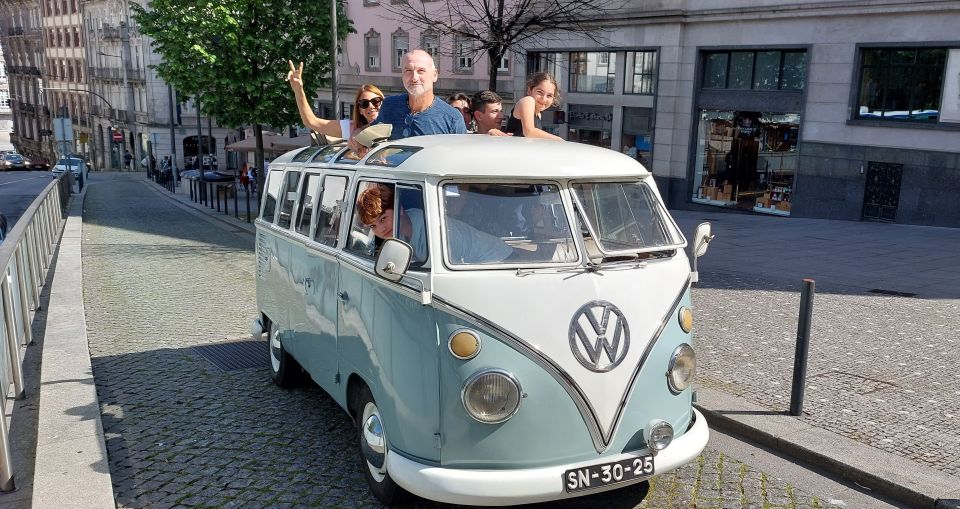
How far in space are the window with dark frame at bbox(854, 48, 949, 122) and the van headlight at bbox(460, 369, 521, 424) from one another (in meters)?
17.3

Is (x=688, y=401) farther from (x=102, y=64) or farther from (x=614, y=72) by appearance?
(x=102, y=64)

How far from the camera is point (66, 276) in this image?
38.5 ft

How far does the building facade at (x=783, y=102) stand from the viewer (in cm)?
1773

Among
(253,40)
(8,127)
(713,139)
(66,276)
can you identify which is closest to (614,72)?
(713,139)

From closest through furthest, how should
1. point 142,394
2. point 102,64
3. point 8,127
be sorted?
point 142,394 < point 102,64 < point 8,127

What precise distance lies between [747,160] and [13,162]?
184ft

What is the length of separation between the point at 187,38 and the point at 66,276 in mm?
11440

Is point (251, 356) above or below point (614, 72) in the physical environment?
below

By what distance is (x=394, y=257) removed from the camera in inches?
161

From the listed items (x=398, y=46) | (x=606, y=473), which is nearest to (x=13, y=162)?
(x=398, y=46)

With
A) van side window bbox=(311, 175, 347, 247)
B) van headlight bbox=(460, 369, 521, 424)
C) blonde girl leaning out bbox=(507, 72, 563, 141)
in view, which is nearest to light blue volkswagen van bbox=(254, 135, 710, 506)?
van headlight bbox=(460, 369, 521, 424)

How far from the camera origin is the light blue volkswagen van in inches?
159

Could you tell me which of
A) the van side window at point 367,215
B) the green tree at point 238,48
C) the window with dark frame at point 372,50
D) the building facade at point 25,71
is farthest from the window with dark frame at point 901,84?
the building facade at point 25,71

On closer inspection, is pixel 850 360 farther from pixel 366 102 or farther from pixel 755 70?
pixel 755 70
